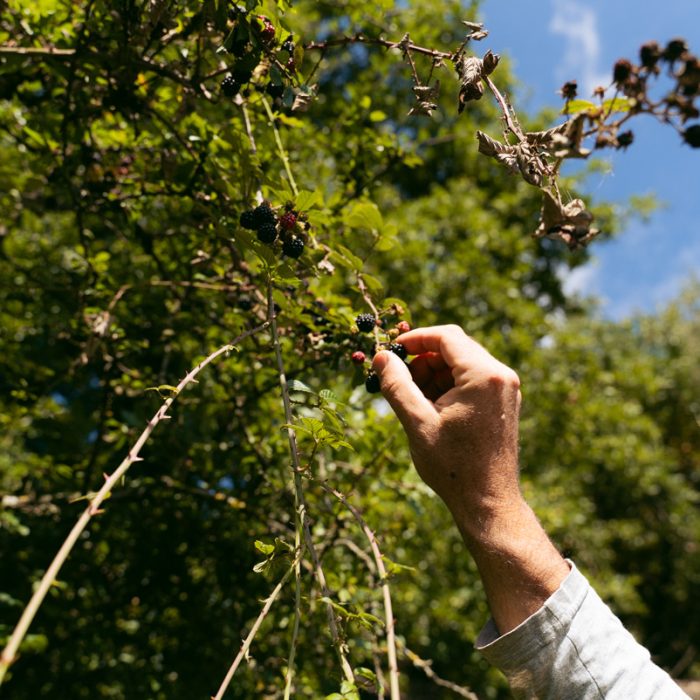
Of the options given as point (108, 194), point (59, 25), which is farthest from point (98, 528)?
point (59, 25)

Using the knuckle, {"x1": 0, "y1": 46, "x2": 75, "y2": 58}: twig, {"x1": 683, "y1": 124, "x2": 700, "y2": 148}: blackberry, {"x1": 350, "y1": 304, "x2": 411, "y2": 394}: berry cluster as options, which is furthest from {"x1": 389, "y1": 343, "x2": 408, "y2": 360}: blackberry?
{"x1": 0, "y1": 46, "x2": 75, "y2": 58}: twig

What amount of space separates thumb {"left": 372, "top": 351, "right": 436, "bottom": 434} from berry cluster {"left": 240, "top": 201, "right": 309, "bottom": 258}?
302 millimetres

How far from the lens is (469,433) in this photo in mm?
1178

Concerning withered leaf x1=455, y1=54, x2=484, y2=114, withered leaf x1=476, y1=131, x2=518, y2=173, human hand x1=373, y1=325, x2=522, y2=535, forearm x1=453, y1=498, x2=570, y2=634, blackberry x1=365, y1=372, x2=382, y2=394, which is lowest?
forearm x1=453, y1=498, x2=570, y2=634

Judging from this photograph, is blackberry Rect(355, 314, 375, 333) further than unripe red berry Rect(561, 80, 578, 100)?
Yes

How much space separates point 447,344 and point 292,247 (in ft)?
1.24

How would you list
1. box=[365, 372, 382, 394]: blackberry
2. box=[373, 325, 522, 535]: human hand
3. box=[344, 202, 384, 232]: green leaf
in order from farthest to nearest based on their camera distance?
1. box=[344, 202, 384, 232]: green leaf
2. box=[365, 372, 382, 394]: blackberry
3. box=[373, 325, 522, 535]: human hand

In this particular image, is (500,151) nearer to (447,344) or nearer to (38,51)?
(447,344)

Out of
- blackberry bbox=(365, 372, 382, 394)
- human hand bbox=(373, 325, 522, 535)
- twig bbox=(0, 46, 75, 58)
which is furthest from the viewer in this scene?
twig bbox=(0, 46, 75, 58)

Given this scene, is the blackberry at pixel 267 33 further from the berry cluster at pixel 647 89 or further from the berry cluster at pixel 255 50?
the berry cluster at pixel 647 89

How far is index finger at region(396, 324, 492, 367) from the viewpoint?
1.25 metres

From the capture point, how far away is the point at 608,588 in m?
6.95

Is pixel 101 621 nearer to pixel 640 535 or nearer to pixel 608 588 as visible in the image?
pixel 608 588

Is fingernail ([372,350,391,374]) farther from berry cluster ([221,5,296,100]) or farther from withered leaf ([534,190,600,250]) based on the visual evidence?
berry cluster ([221,5,296,100])
